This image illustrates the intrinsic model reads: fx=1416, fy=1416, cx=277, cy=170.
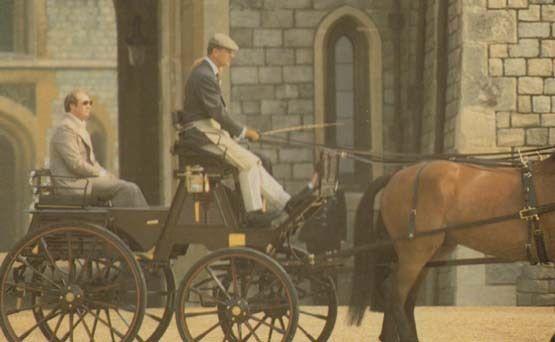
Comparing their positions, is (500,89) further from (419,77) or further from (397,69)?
(397,69)

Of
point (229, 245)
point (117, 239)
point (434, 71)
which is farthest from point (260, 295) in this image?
point (434, 71)

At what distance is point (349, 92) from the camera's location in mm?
17484

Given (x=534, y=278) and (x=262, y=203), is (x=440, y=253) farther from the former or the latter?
(x=534, y=278)

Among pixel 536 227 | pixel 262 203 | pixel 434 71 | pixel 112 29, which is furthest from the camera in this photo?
pixel 112 29

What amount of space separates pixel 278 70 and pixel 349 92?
3.35 ft

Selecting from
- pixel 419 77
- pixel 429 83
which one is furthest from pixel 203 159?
pixel 419 77

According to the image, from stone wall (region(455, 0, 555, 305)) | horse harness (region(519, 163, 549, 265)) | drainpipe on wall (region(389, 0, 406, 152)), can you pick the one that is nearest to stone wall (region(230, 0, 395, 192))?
drainpipe on wall (region(389, 0, 406, 152))

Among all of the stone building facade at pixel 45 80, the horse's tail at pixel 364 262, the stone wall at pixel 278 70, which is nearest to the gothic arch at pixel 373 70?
the stone wall at pixel 278 70

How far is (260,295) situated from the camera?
9180mm

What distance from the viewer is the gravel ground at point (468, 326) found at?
11.3m

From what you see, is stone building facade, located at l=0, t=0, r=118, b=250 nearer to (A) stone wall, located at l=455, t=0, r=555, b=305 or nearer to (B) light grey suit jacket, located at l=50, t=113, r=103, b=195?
(A) stone wall, located at l=455, t=0, r=555, b=305

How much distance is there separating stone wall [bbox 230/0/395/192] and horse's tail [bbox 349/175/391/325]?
704 centimetres

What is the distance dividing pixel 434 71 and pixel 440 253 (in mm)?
7119

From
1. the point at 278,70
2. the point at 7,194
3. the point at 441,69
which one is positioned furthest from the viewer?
the point at 7,194
